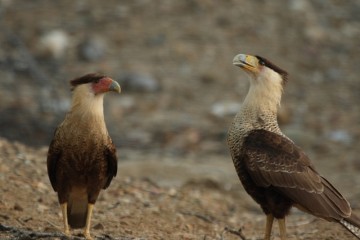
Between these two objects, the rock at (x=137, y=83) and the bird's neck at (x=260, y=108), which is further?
the rock at (x=137, y=83)

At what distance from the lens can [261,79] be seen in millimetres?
7301

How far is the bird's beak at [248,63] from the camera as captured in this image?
7.29 meters

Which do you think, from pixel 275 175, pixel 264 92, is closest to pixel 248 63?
pixel 264 92

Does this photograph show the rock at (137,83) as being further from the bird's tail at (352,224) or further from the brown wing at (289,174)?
the bird's tail at (352,224)

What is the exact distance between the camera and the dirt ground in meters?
8.38

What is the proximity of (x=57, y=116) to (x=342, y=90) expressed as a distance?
5.01 m

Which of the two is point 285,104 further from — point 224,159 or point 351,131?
point 224,159

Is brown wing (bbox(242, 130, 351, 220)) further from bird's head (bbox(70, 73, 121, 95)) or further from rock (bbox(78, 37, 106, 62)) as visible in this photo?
rock (bbox(78, 37, 106, 62))

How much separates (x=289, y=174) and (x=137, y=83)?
7.68 metres

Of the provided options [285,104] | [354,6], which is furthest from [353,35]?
[285,104]

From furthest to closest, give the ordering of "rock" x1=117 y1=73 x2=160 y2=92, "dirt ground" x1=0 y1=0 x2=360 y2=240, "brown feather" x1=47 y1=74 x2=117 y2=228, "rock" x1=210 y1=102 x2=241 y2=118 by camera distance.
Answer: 1. "rock" x1=117 y1=73 x2=160 y2=92
2. "rock" x1=210 y1=102 x2=241 y2=118
3. "dirt ground" x1=0 y1=0 x2=360 y2=240
4. "brown feather" x1=47 y1=74 x2=117 y2=228

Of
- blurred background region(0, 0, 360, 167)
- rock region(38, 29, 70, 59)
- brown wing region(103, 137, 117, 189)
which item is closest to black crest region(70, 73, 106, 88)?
brown wing region(103, 137, 117, 189)

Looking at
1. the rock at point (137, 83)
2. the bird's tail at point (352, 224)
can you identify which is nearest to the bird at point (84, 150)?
the bird's tail at point (352, 224)

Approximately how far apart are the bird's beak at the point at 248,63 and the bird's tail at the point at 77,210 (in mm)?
1669
